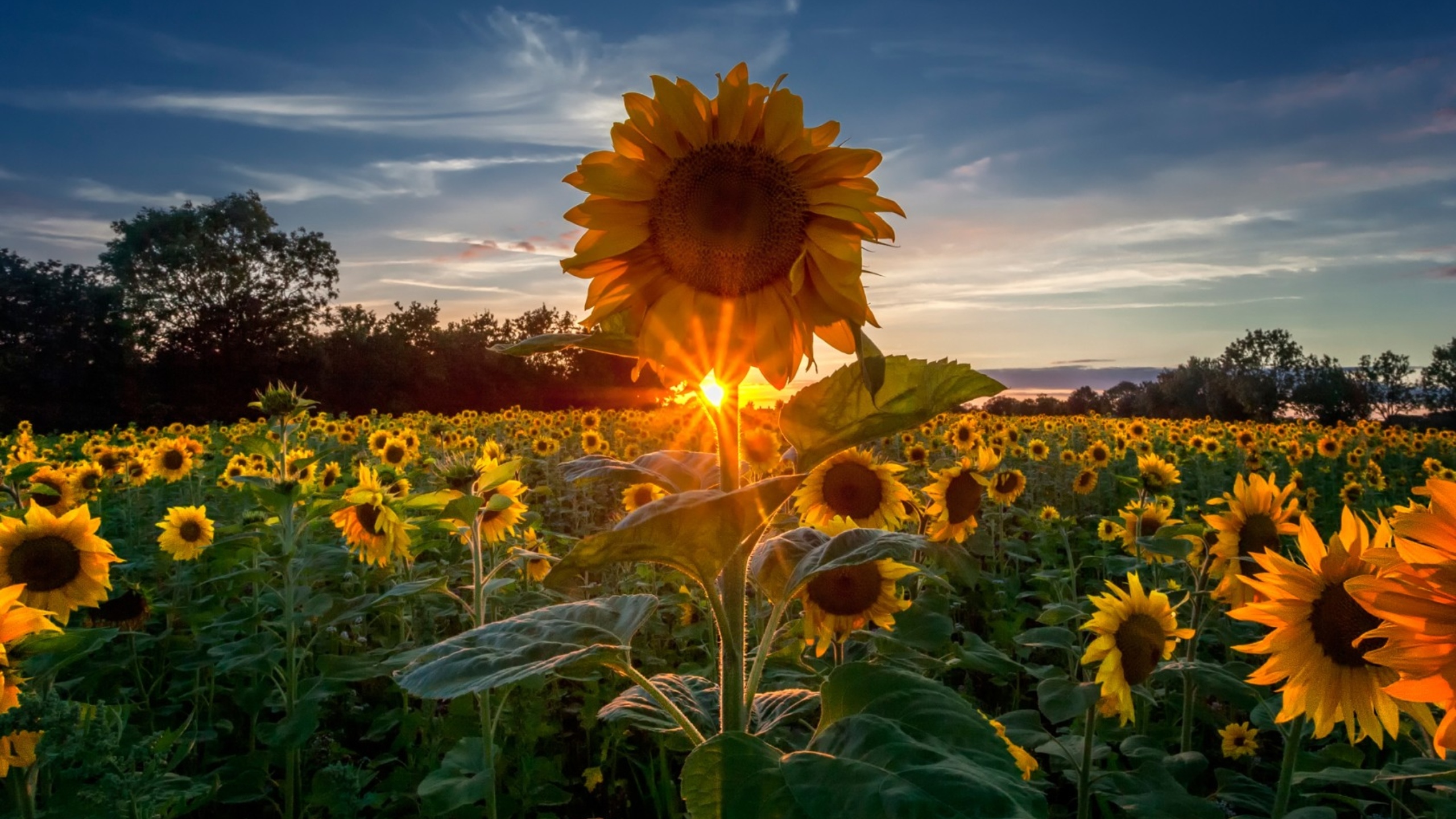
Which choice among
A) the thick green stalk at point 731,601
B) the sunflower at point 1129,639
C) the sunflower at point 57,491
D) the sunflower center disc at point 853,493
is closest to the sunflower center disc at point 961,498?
the sunflower center disc at point 853,493

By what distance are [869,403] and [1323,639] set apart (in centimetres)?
150

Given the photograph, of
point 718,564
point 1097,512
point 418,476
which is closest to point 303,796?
point 718,564

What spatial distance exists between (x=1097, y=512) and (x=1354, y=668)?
8774 millimetres

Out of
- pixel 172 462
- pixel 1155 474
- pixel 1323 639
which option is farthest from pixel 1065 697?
pixel 172 462

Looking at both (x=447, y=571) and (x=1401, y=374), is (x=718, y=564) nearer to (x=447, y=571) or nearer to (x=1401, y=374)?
(x=447, y=571)

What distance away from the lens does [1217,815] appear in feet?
7.55

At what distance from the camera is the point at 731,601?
142cm

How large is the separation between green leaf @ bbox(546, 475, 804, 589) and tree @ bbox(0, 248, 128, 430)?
40.8 meters

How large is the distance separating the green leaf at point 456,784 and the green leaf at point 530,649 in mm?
1394

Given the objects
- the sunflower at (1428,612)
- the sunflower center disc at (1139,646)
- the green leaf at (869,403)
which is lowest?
the sunflower center disc at (1139,646)

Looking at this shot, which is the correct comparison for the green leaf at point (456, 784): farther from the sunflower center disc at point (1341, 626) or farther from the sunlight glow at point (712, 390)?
the sunflower center disc at point (1341, 626)

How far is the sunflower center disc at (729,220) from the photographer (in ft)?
4.31

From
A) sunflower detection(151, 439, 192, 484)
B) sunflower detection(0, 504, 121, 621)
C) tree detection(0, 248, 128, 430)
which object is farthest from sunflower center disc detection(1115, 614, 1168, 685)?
tree detection(0, 248, 128, 430)

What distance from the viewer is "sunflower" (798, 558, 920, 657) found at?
3.05m
